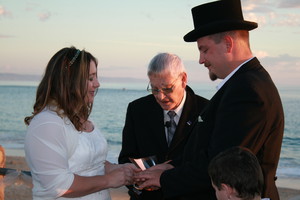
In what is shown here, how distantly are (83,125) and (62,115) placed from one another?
303 mm

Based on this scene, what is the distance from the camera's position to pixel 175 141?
4117 millimetres

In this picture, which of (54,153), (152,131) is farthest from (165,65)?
(54,153)

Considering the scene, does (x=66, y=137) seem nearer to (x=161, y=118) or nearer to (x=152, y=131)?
(x=152, y=131)

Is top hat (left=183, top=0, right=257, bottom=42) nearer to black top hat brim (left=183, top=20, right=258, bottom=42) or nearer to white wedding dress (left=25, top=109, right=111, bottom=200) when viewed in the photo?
black top hat brim (left=183, top=20, right=258, bottom=42)

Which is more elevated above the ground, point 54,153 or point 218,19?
point 218,19

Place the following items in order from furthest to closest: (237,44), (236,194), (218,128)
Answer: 1. (237,44)
2. (218,128)
3. (236,194)

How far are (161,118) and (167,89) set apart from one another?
268mm

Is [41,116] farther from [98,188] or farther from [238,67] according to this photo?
[238,67]

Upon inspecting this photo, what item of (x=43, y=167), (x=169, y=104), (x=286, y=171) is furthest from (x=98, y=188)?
(x=286, y=171)

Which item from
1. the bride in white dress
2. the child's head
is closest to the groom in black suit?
the child's head

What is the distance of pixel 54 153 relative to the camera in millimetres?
3047

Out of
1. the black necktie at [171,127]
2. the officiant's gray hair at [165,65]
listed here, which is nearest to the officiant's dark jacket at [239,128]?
the black necktie at [171,127]

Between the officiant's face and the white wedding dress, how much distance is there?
109cm

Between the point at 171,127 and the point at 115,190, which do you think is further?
the point at 115,190
